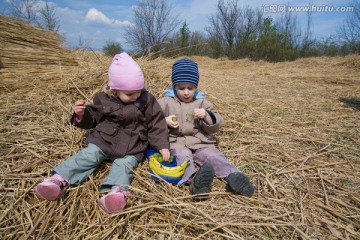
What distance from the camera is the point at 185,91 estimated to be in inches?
82.4

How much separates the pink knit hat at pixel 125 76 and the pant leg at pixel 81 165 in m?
0.51

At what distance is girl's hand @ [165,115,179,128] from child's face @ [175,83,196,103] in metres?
0.23

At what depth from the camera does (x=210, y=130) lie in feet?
6.72

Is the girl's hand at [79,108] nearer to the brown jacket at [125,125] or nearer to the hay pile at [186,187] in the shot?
the brown jacket at [125,125]

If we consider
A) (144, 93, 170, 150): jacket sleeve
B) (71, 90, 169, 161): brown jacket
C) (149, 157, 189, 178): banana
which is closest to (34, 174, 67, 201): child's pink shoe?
(71, 90, 169, 161): brown jacket

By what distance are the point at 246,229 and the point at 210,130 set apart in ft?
2.99

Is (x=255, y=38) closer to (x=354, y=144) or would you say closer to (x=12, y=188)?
(x=354, y=144)

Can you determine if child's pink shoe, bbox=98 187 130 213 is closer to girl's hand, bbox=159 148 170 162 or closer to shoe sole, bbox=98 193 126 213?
shoe sole, bbox=98 193 126 213

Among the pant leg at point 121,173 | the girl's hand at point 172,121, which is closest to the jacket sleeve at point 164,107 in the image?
the girl's hand at point 172,121

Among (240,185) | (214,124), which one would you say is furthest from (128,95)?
(240,185)

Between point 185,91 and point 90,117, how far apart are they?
833 millimetres

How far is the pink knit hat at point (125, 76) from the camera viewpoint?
1.75m

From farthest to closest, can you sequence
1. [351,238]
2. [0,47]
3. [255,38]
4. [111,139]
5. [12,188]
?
1. [255,38]
2. [0,47]
3. [111,139]
4. [12,188]
5. [351,238]

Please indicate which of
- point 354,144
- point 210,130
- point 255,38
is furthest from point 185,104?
point 255,38
